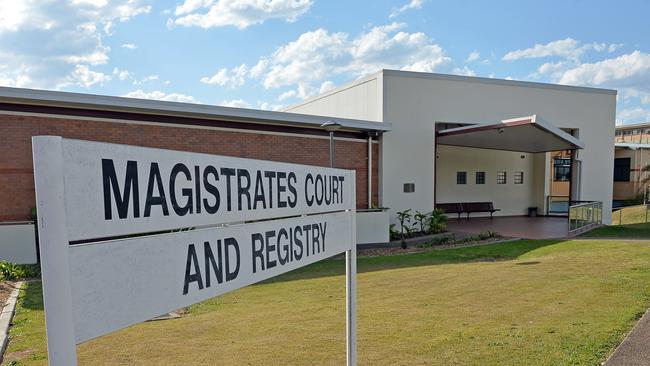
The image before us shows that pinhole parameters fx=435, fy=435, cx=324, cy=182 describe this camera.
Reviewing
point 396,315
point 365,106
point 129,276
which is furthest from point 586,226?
point 129,276

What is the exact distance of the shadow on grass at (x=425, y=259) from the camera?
10.4 meters

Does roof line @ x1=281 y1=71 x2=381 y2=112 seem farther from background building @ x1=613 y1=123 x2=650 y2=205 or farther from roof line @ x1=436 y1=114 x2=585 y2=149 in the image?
background building @ x1=613 y1=123 x2=650 y2=205

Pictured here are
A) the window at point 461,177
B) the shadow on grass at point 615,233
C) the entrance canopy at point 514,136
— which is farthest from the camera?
the window at point 461,177

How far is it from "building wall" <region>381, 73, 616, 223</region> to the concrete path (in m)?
12.0

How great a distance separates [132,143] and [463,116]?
13368 millimetres

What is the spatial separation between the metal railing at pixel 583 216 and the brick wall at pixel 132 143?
313 inches

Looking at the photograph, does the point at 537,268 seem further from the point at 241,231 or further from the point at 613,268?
the point at 241,231

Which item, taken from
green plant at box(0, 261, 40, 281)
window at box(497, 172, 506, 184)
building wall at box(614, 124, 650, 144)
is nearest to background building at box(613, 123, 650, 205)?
window at box(497, 172, 506, 184)

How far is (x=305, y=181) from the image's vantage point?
9.86ft

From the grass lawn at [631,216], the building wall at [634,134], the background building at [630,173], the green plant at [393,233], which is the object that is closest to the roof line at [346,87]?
the green plant at [393,233]

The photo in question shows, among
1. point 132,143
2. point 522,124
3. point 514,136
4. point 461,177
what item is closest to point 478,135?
point 514,136

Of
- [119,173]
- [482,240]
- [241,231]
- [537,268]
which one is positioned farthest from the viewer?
[482,240]

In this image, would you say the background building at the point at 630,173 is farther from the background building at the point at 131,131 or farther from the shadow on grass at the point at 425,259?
the background building at the point at 131,131

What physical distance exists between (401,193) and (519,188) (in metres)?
10.7
